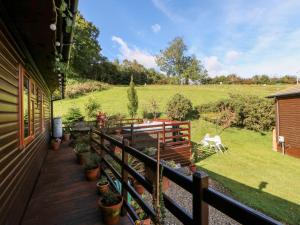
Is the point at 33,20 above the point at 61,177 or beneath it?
above

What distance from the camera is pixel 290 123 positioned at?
10.5 m

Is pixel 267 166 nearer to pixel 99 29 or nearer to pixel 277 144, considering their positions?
pixel 277 144

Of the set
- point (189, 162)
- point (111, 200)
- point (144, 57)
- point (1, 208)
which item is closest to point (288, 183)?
point (189, 162)

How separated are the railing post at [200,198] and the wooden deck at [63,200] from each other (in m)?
1.56

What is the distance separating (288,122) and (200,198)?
11956 mm

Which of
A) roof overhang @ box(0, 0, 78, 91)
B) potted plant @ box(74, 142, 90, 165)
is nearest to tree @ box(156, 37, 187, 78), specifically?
potted plant @ box(74, 142, 90, 165)

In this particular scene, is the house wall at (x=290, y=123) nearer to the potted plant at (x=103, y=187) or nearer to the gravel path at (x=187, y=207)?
the gravel path at (x=187, y=207)

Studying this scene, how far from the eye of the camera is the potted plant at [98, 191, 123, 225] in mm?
2332

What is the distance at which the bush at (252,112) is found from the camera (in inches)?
541

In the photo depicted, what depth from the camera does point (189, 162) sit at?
8.12 m

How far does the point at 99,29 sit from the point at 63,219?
970 inches

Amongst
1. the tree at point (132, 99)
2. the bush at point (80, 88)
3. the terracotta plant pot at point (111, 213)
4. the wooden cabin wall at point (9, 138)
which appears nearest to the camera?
the wooden cabin wall at point (9, 138)

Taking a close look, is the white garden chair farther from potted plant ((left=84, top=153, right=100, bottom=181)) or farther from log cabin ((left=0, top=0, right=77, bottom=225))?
log cabin ((left=0, top=0, right=77, bottom=225))

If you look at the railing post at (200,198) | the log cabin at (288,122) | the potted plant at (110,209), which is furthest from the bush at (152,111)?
the railing post at (200,198)
